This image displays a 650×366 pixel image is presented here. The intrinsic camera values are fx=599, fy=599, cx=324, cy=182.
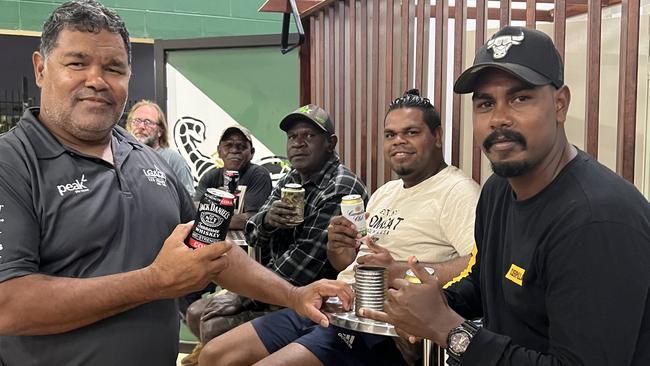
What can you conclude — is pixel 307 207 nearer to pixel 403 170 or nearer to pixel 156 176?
pixel 403 170

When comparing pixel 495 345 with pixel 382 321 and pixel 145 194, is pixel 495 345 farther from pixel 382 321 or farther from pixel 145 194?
pixel 145 194

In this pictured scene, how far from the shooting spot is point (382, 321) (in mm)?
1638

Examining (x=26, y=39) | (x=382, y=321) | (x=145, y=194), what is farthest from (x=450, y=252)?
(x=26, y=39)

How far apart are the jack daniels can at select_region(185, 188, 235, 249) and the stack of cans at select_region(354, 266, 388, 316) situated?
65 centimetres

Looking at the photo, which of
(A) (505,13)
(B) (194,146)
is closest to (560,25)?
(A) (505,13)

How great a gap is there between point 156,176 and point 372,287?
2.23ft

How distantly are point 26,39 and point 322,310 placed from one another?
16.6 feet

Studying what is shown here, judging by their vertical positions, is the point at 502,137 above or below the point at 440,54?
below

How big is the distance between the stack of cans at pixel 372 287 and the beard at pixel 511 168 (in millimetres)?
511

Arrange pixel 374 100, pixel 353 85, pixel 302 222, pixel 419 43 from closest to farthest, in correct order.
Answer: pixel 302 222 < pixel 419 43 < pixel 374 100 < pixel 353 85

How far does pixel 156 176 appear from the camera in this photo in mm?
1535

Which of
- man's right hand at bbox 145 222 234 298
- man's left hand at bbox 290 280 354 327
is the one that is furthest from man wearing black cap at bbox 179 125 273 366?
man's right hand at bbox 145 222 234 298

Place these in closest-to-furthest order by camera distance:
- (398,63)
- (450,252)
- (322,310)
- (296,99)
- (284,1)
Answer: (322,310)
(450,252)
(398,63)
(284,1)
(296,99)

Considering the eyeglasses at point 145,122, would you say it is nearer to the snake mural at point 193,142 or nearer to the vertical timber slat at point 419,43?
the snake mural at point 193,142
